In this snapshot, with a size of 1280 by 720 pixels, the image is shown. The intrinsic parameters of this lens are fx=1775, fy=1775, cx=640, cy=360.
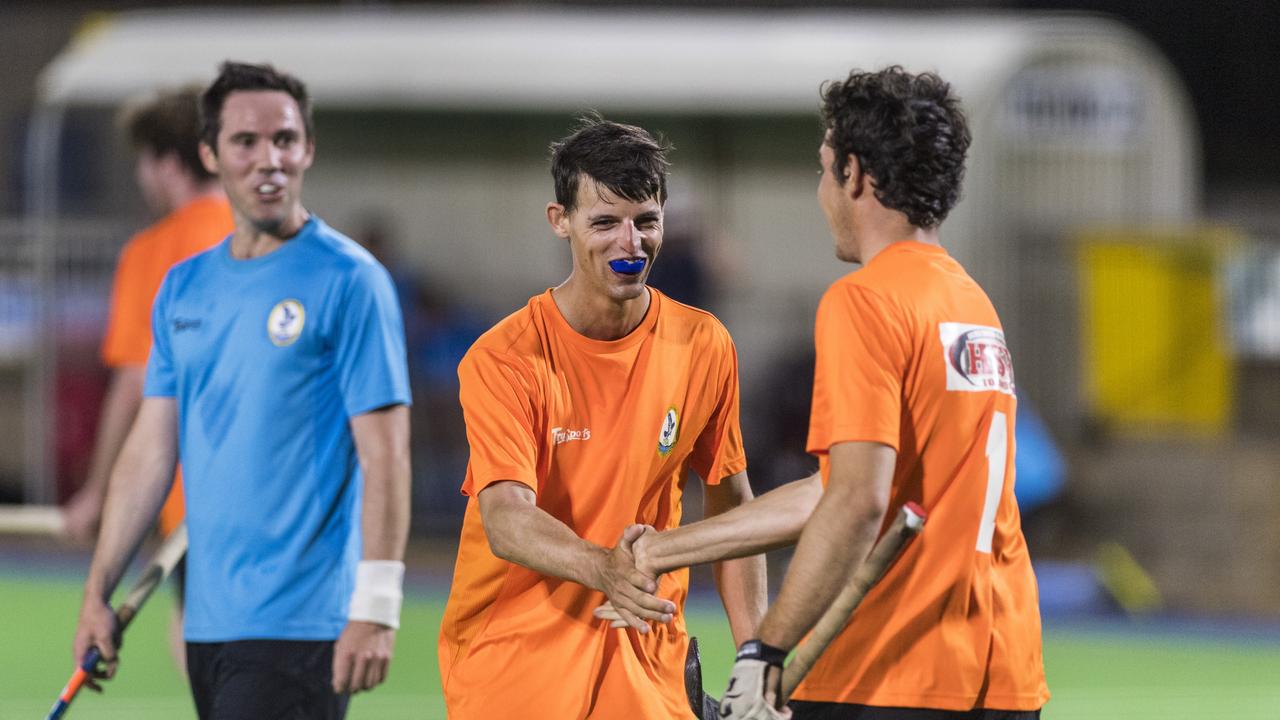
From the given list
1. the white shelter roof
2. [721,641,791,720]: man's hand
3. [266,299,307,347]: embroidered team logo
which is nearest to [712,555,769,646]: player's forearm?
[721,641,791,720]: man's hand

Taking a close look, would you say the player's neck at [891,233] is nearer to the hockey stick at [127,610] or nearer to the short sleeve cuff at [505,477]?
the short sleeve cuff at [505,477]

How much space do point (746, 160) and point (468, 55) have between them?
2893mm

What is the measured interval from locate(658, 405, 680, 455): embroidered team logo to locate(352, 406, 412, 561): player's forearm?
101cm

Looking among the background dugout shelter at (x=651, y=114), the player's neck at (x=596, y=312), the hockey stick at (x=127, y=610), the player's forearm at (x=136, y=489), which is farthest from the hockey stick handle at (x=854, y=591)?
the background dugout shelter at (x=651, y=114)

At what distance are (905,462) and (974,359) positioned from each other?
0.29 m

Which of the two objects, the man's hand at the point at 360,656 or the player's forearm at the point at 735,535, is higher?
the player's forearm at the point at 735,535

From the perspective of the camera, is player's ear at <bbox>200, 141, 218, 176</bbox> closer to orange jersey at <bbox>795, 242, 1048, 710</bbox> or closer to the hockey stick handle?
orange jersey at <bbox>795, 242, 1048, 710</bbox>

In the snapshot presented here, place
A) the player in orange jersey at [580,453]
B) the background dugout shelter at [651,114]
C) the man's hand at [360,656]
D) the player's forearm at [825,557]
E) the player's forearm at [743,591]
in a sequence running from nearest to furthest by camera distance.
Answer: the player's forearm at [825,557]
the player in orange jersey at [580,453]
the player's forearm at [743,591]
the man's hand at [360,656]
the background dugout shelter at [651,114]

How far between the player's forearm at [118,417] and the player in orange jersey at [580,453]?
278 cm

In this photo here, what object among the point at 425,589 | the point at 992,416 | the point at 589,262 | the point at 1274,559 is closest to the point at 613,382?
the point at 589,262

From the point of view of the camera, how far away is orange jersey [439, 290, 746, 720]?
168 inches

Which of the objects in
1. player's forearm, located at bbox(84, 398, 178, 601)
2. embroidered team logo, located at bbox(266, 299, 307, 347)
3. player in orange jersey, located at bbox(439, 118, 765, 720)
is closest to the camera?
player in orange jersey, located at bbox(439, 118, 765, 720)

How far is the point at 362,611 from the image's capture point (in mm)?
4977

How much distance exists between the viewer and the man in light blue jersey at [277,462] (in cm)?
510
